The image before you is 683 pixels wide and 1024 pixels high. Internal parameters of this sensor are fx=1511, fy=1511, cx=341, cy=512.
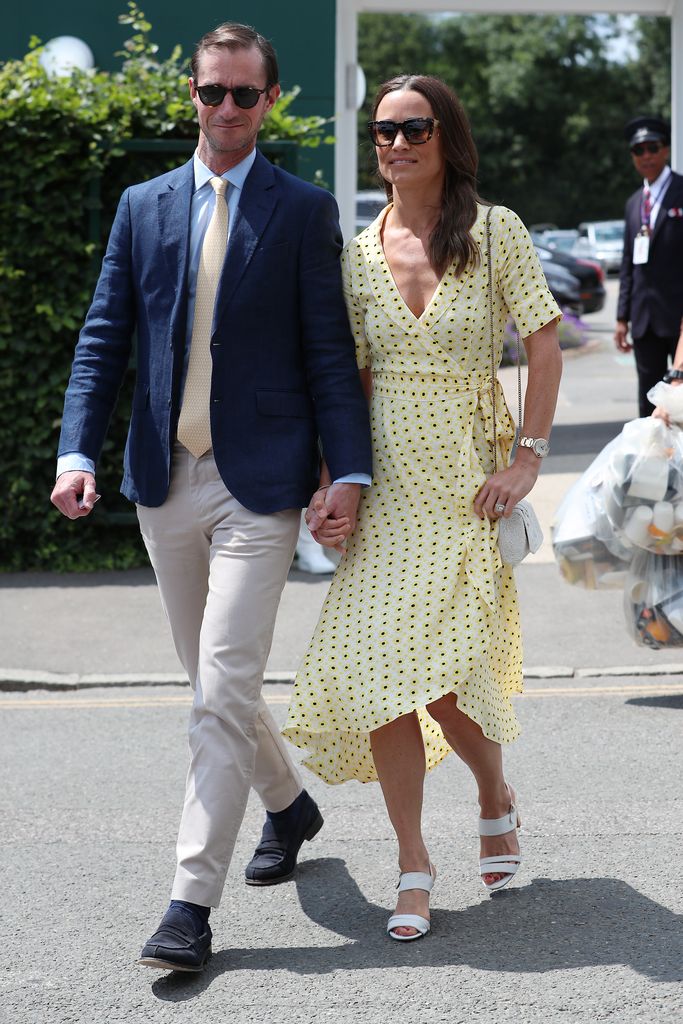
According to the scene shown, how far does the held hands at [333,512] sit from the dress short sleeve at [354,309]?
15.5 inches

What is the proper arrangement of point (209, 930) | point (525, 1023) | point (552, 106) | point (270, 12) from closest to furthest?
point (525, 1023) → point (209, 930) → point (270, 12) → point (552, 106)

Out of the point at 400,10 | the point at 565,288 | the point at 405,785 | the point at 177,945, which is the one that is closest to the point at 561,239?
the point at 565,288

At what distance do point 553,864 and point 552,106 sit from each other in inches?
2530

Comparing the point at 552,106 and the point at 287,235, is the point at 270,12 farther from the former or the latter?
the point at 552,106

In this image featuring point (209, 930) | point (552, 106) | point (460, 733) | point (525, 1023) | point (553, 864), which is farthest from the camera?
point (552, 106)

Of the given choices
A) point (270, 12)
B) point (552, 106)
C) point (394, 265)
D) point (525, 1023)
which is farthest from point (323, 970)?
point (552, 106)

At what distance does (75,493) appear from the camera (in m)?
3.88

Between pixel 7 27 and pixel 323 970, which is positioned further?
pixel 7 27

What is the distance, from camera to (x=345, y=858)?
4.50 metres

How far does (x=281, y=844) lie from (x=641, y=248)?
5543mm

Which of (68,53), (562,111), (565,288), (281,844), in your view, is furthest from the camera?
(562,111)

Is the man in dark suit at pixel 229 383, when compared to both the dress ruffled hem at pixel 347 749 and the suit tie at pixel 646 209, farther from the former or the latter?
the suit tie at pixel 646 209

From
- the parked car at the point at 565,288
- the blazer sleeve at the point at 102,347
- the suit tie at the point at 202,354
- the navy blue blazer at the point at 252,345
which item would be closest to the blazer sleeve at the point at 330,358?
the navy blue blazer at the point at 252,345

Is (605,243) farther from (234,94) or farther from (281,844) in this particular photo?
(234,94)
